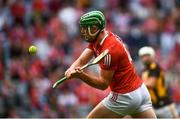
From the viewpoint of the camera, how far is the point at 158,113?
43.1 ft

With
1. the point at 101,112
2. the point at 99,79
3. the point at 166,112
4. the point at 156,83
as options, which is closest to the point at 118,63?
the point at 99,79

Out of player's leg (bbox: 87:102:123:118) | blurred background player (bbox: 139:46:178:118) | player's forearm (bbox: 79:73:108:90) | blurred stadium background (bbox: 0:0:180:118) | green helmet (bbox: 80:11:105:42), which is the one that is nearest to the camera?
player's forearm (bbox: 79:73:108:90)

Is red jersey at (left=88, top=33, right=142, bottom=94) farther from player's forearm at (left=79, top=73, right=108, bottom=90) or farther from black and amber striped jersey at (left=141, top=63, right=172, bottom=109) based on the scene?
black and amber striped jersey at (left=141, top=63, right=172, bottom=109)

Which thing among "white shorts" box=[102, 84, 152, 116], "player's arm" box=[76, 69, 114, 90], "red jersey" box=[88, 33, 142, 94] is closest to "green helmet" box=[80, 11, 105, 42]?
"red jersey" box=[88, 33, 142, 94]

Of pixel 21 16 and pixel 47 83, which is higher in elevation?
pixel 21 16

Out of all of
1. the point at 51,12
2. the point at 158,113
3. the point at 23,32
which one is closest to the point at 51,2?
the point at 51,12

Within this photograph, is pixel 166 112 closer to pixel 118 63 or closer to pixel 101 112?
pixel 101 112

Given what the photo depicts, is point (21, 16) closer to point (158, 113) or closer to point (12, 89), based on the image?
point (12, 89)

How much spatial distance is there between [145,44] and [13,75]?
3.34 metres

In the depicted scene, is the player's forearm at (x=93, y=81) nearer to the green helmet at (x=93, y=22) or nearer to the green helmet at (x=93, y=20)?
the green helmet at (x=93, y=22)

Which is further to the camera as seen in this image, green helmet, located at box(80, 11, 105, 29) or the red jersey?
green helmet, located at box(80, 11, 105, 29)

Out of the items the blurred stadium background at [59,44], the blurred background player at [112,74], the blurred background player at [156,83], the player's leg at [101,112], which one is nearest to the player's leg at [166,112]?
the blurred background player at [156,83]

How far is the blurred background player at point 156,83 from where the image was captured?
12.7 m

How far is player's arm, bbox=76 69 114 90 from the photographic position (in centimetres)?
898
